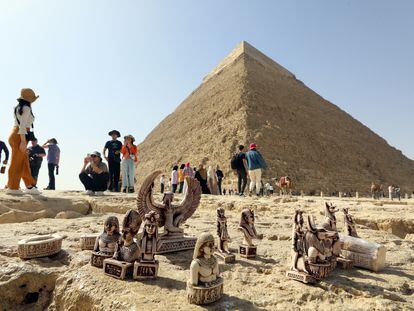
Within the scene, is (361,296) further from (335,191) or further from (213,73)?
(213,73)

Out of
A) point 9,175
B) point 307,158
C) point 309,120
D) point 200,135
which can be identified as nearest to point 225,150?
point 200,135

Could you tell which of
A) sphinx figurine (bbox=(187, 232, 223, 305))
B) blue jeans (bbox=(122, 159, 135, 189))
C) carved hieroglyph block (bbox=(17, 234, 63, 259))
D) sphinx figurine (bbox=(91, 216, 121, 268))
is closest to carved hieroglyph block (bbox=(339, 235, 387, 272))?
sphinx figurine (bbox=(187, 232, 223, 305))

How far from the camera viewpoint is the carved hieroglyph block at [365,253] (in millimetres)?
2949

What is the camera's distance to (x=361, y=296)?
238cm

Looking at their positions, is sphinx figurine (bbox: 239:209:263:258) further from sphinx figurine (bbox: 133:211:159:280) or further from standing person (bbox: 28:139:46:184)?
standing person (bbox: 28:139:46:184)

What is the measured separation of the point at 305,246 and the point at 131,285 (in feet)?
4.83

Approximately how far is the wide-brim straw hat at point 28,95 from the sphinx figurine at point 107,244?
14.4 feet

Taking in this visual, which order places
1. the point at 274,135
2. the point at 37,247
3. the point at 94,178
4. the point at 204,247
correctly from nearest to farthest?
the point at 204,247, the point at 37,247, the point at 94,178, the point at 274,135

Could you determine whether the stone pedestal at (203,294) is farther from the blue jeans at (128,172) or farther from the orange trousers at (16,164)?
the blue jeans at (128,172)

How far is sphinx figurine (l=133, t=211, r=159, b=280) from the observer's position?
2.61 metres

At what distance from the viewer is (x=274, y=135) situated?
54719 mm

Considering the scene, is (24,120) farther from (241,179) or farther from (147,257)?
(241,179)

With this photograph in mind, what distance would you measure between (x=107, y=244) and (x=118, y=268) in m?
0.37

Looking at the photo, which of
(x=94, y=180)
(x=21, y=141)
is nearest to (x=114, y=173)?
(x=94, y=180)
